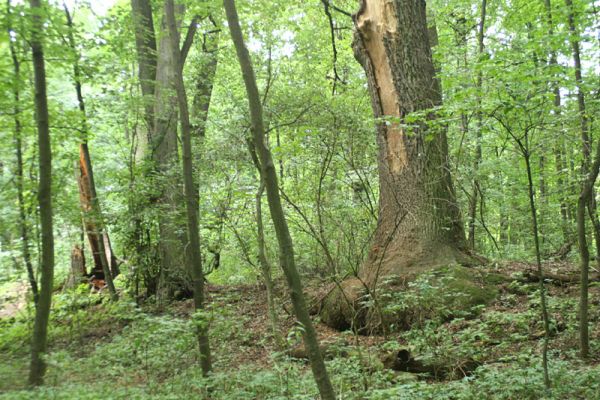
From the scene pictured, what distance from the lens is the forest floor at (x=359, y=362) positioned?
13.2 ft

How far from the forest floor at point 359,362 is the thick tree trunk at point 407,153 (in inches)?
43.0

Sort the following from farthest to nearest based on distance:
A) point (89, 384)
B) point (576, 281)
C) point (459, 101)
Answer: point (576, 281) → point (89, 384) → point (459, 101)

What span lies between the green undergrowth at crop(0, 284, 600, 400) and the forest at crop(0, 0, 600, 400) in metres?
0.03

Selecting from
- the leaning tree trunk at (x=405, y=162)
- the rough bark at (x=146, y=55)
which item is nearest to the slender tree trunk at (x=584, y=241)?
the leaning tree trunk at (x=405, y=162)

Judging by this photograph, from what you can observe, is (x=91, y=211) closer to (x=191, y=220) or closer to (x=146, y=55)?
(x=146, y=55)

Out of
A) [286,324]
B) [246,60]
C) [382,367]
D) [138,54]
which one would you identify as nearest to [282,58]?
[138,54]

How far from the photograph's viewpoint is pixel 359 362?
4914mm

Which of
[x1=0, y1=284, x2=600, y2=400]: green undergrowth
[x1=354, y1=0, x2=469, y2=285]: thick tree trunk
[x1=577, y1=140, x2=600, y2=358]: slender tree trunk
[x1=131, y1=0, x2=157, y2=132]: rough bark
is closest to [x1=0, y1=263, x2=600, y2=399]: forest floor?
[x1=0, y1=284, x2=600, y2=400]: green undergrowth

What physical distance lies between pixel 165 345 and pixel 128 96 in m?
5.09

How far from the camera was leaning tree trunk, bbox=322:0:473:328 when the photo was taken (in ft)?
22.7

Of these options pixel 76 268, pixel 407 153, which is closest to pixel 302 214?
pixel 407 153

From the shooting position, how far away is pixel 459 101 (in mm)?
4598

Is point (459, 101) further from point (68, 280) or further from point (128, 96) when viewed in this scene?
point (68, 280)

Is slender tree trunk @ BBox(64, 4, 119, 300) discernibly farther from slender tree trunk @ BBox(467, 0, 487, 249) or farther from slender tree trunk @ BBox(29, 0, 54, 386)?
slender tree trunk @ BBox(467, 0, 487, 249)
